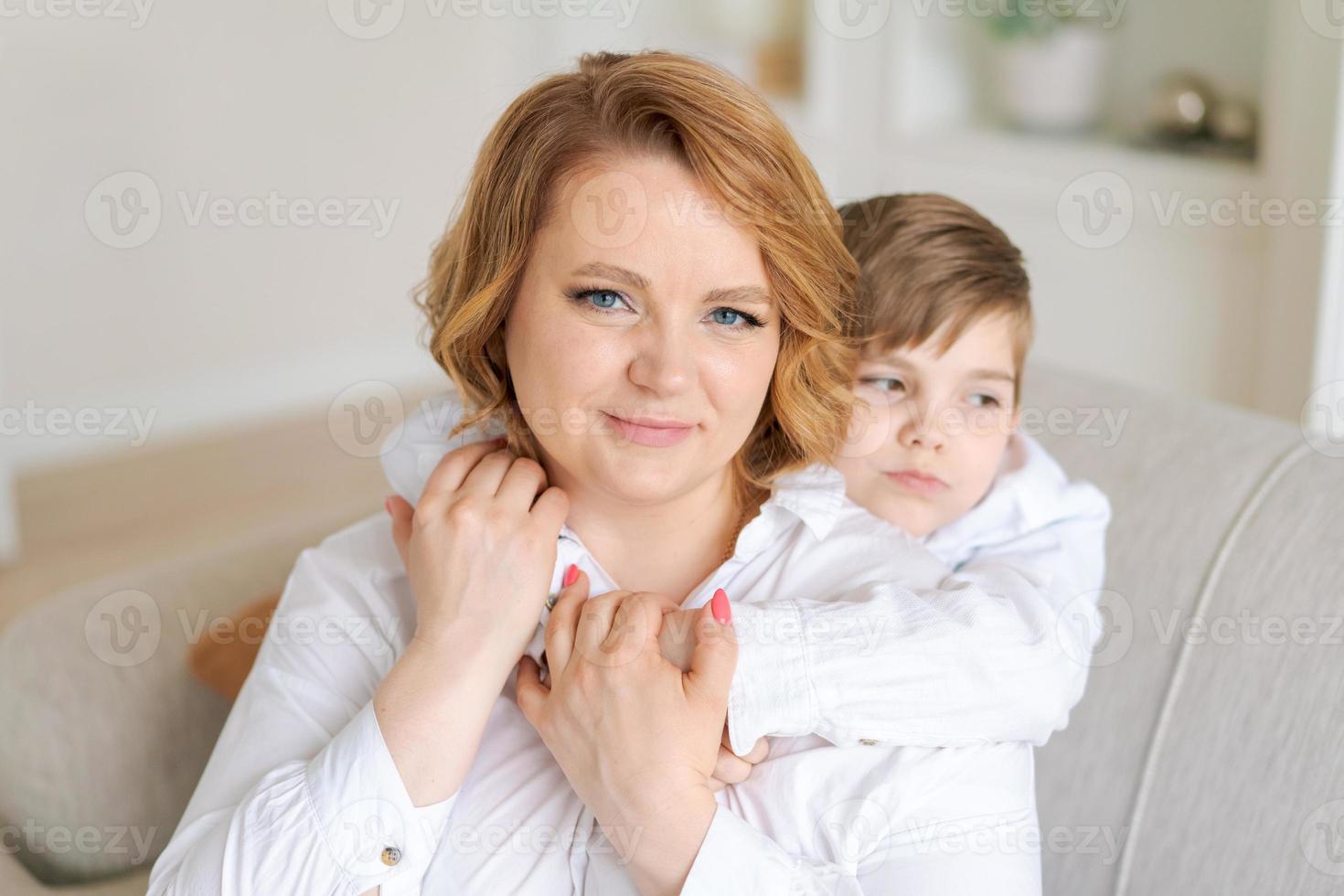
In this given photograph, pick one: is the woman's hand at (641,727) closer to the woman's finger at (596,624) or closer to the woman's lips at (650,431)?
the woman's finger at (596,624)

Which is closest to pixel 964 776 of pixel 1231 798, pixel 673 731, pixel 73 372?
pixel 673 731

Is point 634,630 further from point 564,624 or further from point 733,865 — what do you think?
point 733,865

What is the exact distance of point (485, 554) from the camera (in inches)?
51.4

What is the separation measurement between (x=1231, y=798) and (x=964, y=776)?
0.40 m

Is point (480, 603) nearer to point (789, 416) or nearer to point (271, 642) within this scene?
point (271, 642)

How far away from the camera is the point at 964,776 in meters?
1.26

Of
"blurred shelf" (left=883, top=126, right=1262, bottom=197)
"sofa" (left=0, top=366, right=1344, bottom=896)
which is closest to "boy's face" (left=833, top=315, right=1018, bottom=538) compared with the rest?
"sofa" (left=0, top=366, right=1344, bottom=896)

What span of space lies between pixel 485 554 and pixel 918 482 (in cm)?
55

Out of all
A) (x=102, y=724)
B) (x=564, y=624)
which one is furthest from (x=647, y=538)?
(x=102, y=724)

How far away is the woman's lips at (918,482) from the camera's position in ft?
5.12

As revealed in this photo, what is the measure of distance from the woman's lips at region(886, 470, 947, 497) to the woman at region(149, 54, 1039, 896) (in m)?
0.14

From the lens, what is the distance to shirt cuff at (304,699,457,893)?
1218 mm

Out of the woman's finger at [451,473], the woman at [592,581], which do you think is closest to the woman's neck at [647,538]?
the woman at [592,581]

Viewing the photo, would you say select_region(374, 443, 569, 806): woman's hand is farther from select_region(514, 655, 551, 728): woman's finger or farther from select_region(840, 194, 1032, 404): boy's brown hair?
select_region(840, 194, 1032, 404): boy's brown hair
